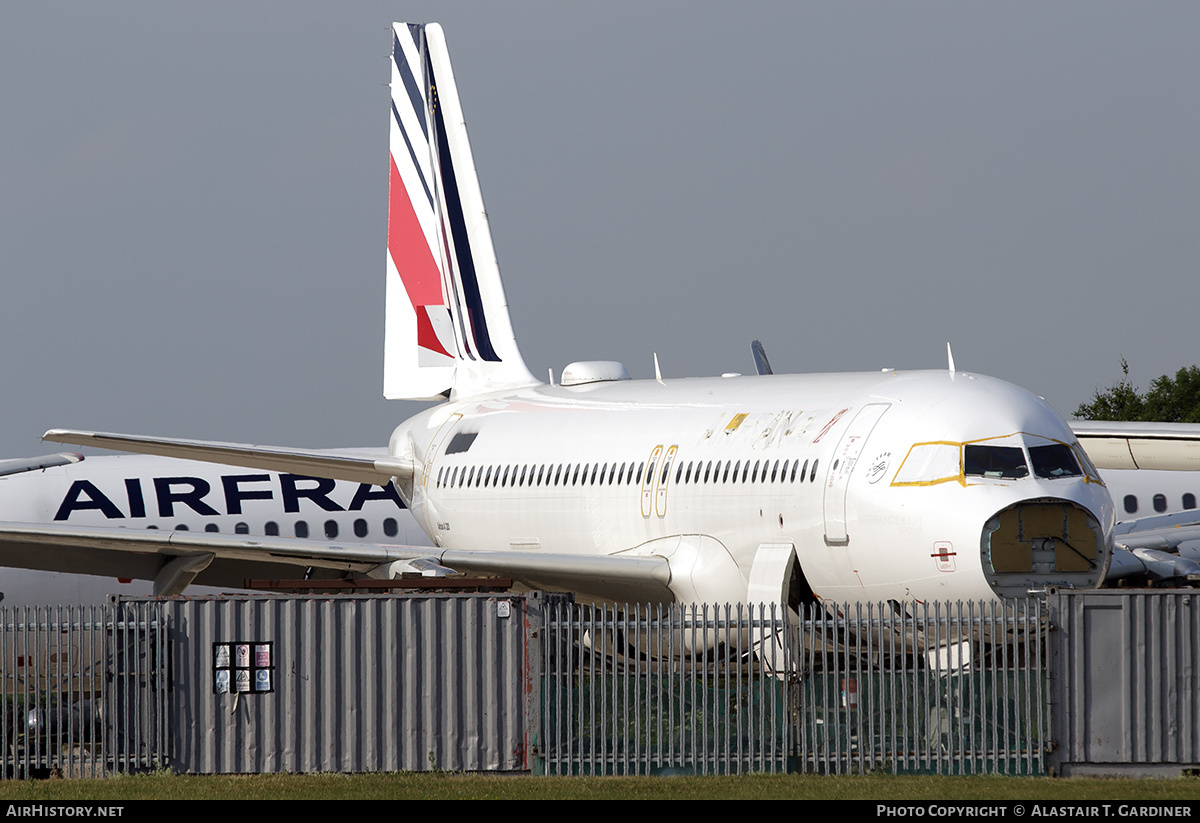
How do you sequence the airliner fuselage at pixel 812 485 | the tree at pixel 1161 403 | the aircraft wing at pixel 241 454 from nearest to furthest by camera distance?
the airliner fuselage at pixel 812 485 < the aircraft wing at pixel 241 454 < the tree at pixel 1161 403

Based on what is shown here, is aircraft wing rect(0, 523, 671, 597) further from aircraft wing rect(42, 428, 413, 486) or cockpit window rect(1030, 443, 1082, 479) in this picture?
cockpit window rect(1030, 443, 1082, 479)

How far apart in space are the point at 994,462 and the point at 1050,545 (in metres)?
1.08

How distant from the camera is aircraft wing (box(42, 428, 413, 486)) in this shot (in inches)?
1004

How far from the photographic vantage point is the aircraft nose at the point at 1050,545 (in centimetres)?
1844

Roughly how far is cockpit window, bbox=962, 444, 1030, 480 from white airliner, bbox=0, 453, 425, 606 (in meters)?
17.9

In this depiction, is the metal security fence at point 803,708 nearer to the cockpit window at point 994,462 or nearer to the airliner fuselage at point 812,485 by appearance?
the airliner fuselage at point 812,485

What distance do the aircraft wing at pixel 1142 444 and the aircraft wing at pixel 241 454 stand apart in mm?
11499

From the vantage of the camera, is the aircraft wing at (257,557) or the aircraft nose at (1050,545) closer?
the aircraft nose at (1050,545)

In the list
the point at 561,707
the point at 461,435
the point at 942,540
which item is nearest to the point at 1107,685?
the point at 942,540

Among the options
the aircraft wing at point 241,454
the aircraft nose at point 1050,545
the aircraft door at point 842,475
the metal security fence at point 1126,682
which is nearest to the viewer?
the metal security fence at point 1126,682

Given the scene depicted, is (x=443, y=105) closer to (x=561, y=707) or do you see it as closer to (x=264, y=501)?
(x=264, y=501)

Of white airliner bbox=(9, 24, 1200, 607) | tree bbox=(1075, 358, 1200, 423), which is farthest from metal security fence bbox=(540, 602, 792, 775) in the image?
tree bbox=(1075, 358, 1200, 423)

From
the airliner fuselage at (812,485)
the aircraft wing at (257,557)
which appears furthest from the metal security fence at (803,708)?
the aircraft wing at (257,557)
